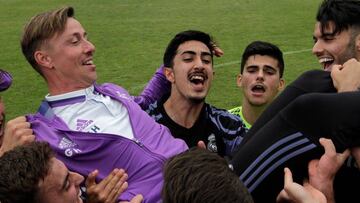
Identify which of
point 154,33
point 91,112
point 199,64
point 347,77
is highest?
point 347,77

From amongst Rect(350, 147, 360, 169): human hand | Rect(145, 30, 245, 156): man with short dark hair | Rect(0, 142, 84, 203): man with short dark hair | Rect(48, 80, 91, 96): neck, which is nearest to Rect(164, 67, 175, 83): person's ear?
Rect(145, 30, 245, 156): man with short dark hair

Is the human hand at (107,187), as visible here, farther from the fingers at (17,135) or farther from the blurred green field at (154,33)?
the blurred green field at (154,33)

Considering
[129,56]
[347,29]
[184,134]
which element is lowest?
[129,56]

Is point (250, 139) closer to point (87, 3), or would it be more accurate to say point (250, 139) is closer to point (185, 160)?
point (185, 160)

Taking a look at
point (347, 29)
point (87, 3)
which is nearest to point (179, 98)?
point (347, 29)

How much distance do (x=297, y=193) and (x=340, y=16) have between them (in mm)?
1562

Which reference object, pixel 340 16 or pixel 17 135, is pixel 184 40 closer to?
pixel 340 16

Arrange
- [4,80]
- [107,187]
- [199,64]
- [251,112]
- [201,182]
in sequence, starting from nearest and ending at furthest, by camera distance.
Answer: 1. [201,182]
2. [107,187]
3. [4,80]
4. [199,64]
5. [251,112]

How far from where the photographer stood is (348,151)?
2.20 m

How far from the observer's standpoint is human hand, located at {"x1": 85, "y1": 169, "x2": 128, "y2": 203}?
2.81 meters

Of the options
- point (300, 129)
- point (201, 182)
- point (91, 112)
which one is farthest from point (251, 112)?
point (201, 182)

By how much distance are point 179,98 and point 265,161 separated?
182cm

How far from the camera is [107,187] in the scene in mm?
2822

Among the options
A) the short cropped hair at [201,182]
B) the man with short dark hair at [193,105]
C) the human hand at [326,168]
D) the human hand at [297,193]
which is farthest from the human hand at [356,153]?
the man with short dark hair at [193,105]
